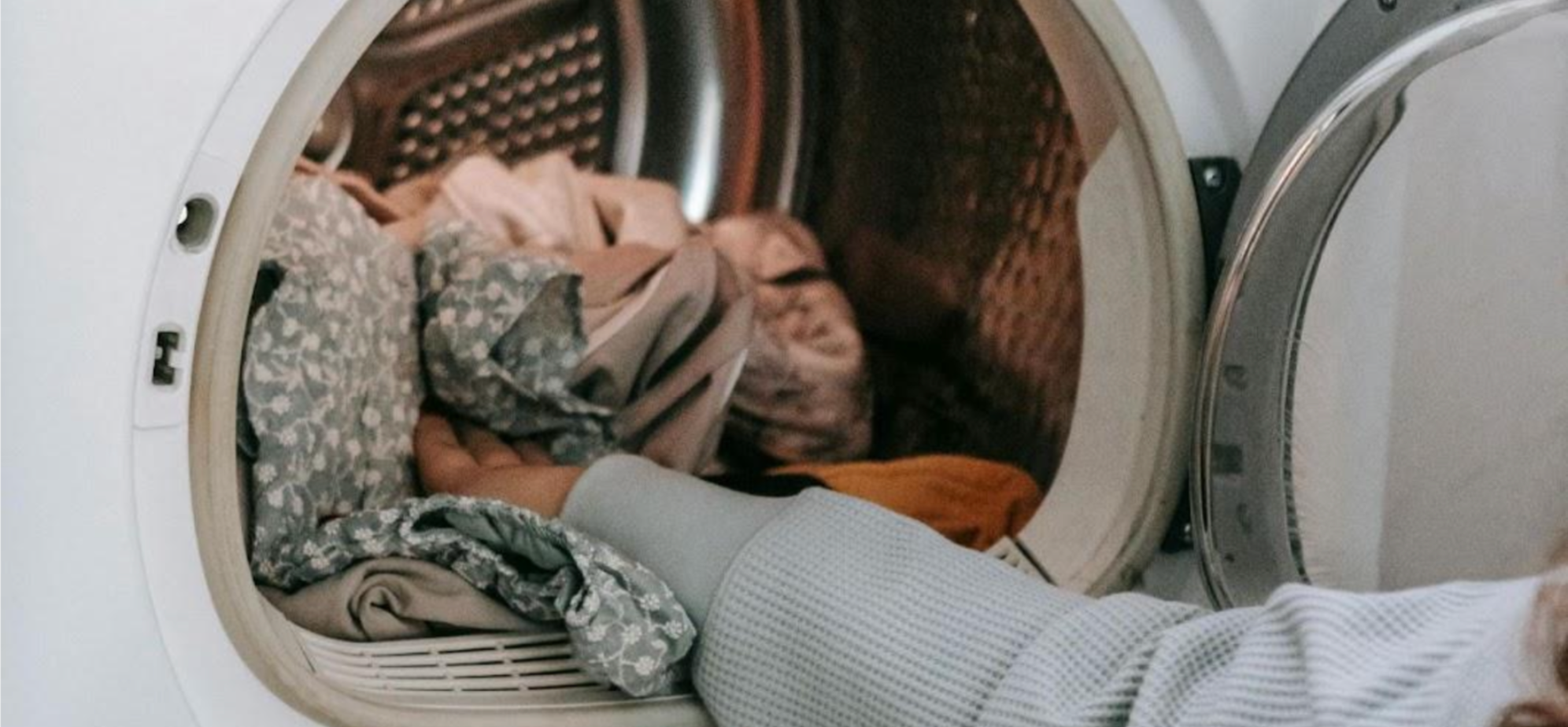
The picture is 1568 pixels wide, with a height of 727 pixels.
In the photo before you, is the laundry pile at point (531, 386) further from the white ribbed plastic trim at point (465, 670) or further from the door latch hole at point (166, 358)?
the door latch hole at point (166, 358)

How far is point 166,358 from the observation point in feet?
2.57

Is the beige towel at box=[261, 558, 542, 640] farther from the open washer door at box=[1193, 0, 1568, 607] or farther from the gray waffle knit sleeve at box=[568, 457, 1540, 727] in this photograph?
the open washer door at box=[1193, 0, 1568, 607]

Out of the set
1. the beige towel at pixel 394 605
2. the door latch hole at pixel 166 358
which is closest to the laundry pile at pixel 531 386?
the beige towel at pixel 394 605

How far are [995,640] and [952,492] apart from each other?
0.41m

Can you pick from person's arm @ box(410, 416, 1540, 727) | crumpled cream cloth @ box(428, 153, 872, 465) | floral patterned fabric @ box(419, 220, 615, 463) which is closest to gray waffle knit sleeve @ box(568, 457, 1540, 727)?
person's arm @ box(410, 416, 1540, 727)

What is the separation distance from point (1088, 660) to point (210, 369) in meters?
0.42

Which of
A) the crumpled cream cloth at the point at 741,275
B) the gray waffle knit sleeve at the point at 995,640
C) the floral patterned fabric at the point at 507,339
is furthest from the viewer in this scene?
the crumpled cream cloth at the point at 741,275

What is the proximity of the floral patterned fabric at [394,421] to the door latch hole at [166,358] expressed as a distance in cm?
19

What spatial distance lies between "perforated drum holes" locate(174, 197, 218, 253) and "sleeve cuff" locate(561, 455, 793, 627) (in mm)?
329

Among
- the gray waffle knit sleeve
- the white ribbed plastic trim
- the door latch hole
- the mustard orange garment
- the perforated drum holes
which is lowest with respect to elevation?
the mustard orange garment

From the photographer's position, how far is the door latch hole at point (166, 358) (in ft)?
2.56

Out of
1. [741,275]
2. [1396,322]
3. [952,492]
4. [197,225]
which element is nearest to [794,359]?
[741,275]

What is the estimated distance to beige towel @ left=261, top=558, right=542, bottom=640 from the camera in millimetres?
955

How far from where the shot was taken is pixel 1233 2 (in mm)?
1091
